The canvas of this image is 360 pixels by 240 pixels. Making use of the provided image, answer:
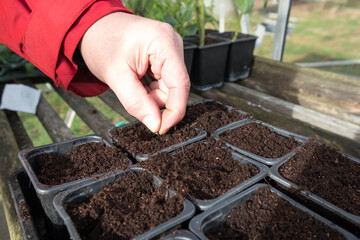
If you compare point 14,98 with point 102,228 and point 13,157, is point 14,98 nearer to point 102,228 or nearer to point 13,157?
point 13,157

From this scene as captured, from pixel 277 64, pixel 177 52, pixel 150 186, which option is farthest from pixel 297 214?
pixel 277 64

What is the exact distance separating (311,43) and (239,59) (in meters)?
6.27

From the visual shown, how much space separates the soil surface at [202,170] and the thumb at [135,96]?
155 millimetres

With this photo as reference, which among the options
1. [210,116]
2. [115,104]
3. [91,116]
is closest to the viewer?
[210,116]

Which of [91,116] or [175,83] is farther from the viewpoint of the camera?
[91,116]

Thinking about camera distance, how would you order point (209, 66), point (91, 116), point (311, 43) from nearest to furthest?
1. point (91, 116)
2. point (209, 66)
3. point (311, 43)

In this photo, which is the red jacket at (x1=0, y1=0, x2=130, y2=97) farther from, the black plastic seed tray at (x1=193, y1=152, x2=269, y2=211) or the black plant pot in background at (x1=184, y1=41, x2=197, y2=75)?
the black plant pot in background at (x1=184, y1=41, x2=197, y2=75)

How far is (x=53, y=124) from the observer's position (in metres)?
1.48

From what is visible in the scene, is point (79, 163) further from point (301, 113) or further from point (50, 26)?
point (301, 113)

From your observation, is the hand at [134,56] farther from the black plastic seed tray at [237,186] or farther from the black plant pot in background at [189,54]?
the black plant pot in background at [189,54]

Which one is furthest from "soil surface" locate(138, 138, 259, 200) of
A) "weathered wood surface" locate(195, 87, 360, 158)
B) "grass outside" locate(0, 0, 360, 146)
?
"grass outside" locate(0, 0, 360, 146)

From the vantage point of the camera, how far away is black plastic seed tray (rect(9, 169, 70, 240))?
77 cm

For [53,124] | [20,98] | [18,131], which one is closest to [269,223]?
[53,124]

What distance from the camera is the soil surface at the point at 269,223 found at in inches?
28.0
